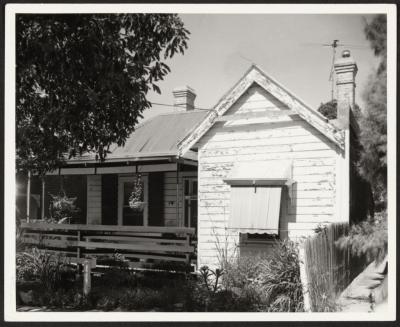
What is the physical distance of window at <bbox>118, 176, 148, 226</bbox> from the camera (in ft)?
45.6

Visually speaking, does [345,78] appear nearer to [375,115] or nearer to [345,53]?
[345,53]

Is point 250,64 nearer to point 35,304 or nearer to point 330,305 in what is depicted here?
point 330,305

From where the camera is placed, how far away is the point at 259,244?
938cm

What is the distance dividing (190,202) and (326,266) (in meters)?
6.33

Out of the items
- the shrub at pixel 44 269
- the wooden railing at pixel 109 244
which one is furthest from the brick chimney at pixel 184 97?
the shrub at pixel 44 269

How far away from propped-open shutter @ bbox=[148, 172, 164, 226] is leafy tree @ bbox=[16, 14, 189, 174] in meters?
5.06

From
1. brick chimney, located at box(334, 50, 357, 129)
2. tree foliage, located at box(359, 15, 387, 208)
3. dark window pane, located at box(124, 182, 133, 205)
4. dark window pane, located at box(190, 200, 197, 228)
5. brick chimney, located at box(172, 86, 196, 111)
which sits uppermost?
brick chimney, located at box(172, 86, 196, 111)

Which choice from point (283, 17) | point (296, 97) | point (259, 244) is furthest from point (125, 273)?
point (283, 17)

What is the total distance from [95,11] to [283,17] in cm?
271

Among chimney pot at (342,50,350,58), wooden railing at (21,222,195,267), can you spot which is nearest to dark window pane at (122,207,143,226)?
wooden railing at (21,222,195,267)

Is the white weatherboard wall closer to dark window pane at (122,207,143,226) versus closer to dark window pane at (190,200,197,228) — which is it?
dark window pane at (190,200,197,228)

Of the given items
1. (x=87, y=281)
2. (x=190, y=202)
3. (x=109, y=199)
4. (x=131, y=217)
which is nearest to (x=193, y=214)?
(x=190, y=202)

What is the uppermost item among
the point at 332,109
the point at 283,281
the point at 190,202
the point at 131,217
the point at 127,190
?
the point at 332,109

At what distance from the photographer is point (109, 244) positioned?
10016mm
